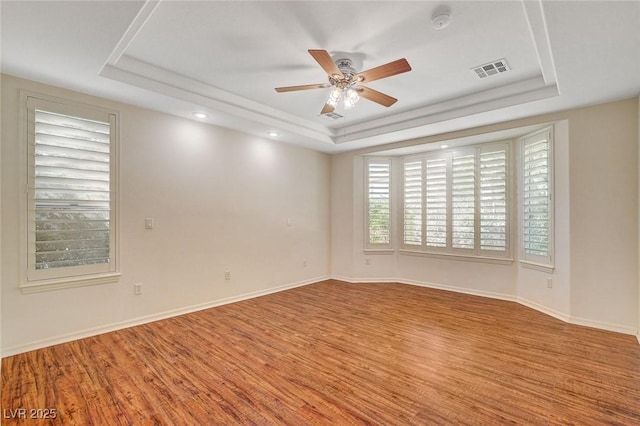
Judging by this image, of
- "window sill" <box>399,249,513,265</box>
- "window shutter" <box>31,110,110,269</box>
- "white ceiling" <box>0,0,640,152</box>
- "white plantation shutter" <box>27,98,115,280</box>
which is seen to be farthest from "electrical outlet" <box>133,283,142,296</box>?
"window sill" <box>399,249,513,265</box>

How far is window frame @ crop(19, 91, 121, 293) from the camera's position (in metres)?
2.87

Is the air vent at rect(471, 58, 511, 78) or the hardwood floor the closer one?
the hardwood floor

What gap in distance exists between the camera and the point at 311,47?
108 inches

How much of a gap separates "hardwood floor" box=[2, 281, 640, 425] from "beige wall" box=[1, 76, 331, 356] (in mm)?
307

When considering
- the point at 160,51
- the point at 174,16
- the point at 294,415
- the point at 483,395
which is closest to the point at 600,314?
the point at 483,395

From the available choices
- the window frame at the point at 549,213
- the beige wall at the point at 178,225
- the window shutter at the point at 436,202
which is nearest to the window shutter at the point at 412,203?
the window shutter at the point at 436,202

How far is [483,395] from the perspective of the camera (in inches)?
85.6

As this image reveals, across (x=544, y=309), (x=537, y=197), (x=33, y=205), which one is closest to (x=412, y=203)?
(x=537, y=197)

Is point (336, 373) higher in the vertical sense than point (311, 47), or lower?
lower

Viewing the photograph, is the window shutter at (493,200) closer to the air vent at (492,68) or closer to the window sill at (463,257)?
the window sill at (463,257)

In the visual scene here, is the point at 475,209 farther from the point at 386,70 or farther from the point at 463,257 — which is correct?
the point at 386,70

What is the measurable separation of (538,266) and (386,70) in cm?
354

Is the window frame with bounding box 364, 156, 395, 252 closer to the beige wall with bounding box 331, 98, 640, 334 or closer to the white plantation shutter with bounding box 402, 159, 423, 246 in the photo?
the white plantation shutter with bounding box 402, 159, 423, 246

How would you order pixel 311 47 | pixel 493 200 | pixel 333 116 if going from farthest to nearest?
pixel 493 200 < pixel 333 116 < pixel 311 47
